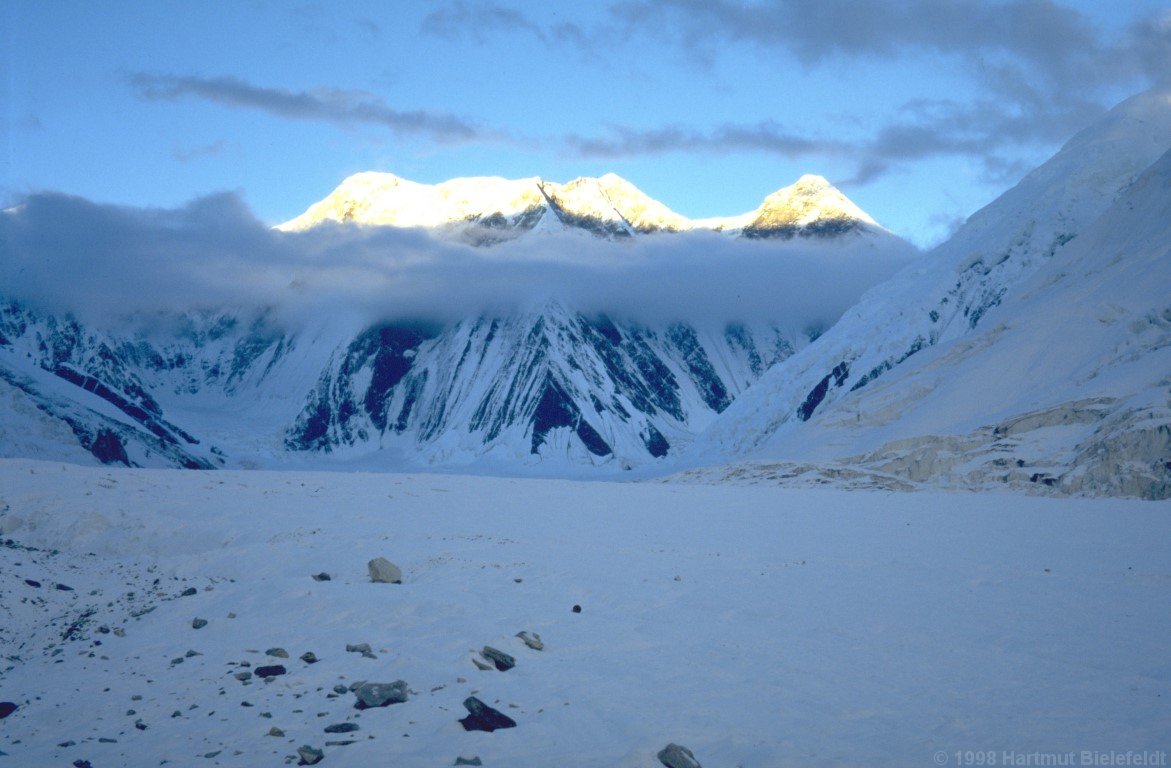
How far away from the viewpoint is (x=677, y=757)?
9.96 meters

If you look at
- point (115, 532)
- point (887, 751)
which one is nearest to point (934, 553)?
point (887, 751)

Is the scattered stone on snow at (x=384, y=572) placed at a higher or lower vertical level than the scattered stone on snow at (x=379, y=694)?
higher

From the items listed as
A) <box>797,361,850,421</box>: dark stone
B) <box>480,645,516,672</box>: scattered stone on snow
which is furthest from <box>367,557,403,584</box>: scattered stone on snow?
<box>797,361,850,421</box>: dark stone

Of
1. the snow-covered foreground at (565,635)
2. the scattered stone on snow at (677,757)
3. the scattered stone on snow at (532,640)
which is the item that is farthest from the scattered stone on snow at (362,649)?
A: the scattered stone on snow at (677,757)

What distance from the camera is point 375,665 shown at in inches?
516

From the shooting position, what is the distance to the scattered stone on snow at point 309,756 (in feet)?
33.6

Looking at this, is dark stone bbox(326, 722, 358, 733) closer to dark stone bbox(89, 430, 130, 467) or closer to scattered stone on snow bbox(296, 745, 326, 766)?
scattered stone on snow bbox(296, 745, 326, 766)

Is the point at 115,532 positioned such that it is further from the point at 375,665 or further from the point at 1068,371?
the point at 1068,371

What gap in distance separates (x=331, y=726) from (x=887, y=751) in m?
6.34

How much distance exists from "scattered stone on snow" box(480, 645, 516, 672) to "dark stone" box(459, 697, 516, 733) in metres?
1.80

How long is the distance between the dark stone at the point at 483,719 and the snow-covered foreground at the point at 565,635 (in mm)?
131

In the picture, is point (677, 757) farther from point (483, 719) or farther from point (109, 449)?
point (109, 449)
